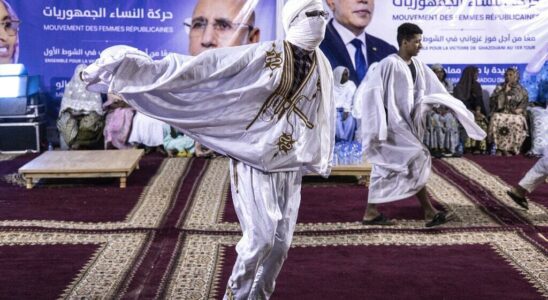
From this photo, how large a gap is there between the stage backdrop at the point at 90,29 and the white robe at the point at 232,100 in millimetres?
6808

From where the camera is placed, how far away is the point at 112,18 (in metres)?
10.6

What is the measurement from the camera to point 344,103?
10.3m

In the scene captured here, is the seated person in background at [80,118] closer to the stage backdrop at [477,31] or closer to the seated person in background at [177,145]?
the seated person in background at [177,145]

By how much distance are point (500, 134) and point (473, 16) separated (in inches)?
64.7

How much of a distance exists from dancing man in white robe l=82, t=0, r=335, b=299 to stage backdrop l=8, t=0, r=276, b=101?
678cm

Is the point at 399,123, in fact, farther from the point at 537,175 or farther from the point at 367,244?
the point at 537,175

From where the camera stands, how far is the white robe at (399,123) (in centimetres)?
600

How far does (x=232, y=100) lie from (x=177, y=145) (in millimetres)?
6224

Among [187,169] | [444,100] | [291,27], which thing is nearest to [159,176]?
[187,169]

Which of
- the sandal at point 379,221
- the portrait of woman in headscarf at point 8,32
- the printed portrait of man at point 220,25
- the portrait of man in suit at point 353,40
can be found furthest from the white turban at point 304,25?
the portrait of woman in headscarf at point 8,32

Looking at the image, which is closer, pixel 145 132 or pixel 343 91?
pixel 145 132

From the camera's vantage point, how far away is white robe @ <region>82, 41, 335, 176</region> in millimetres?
3730

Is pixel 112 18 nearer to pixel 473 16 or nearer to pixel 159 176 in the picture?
pixel 159 176

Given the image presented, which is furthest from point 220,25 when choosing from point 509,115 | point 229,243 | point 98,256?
point 98,256
